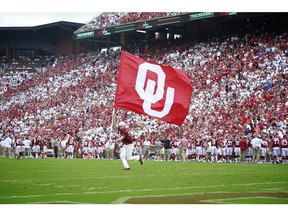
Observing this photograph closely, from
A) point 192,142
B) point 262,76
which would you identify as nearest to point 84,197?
point 192,142

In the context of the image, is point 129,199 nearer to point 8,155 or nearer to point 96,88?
point 8,155

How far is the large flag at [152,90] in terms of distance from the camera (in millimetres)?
13070

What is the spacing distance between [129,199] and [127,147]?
6.52 metres

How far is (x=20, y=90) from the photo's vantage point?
39594 mm

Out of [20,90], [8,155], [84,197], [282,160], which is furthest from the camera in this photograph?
[20,90]

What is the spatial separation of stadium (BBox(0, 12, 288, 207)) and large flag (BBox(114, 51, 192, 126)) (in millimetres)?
198

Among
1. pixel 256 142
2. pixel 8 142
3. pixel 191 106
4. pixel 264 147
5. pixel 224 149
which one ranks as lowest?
pixel 8 142

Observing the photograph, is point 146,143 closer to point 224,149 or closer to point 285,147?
point 224,149

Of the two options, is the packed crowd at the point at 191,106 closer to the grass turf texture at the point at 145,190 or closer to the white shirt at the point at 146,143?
the white shirt at the point at 146,143

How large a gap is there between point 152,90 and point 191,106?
1408 centimetres

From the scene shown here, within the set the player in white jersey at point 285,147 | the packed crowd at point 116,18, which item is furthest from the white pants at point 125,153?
the packed crowd at point 116,18

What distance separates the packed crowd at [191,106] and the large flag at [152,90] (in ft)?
13.7

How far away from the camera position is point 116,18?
37594 mm

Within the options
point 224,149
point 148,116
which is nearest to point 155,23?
point 224,149
